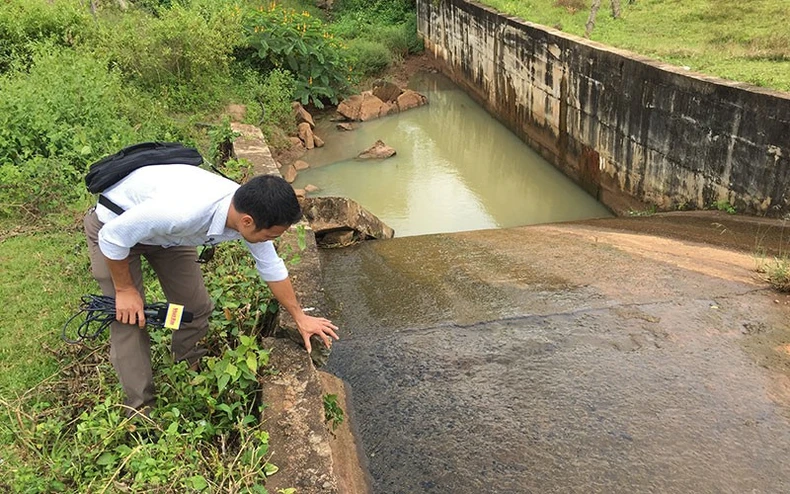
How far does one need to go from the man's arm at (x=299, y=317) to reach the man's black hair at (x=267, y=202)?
551mm

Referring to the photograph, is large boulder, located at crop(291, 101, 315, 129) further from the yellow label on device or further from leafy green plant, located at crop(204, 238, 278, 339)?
the yellow label on device

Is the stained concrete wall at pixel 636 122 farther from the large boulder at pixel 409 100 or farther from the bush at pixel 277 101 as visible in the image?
the bush at pixel 277 101

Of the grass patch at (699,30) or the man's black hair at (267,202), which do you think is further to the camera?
the grass patch at (699,30)

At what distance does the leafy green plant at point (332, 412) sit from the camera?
3379mm

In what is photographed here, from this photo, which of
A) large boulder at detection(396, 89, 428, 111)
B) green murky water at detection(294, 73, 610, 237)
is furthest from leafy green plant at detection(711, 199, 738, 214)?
large boulder at detection(396, 89, 428, 111)

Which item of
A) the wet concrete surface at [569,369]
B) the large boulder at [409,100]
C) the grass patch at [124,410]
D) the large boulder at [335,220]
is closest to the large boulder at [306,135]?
the large boulder at [409,100]

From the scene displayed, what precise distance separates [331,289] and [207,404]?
2606mm

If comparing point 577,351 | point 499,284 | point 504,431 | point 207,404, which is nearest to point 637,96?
point 499,284

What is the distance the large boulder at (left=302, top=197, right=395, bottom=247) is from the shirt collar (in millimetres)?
3813

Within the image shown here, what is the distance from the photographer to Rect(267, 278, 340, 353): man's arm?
3.08 m

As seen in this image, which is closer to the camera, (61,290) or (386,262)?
(61,290)

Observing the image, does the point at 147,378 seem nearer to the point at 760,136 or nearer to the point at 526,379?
the point at 526,379

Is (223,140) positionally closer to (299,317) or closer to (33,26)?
(33,26)

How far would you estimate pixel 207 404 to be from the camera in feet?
10.1
